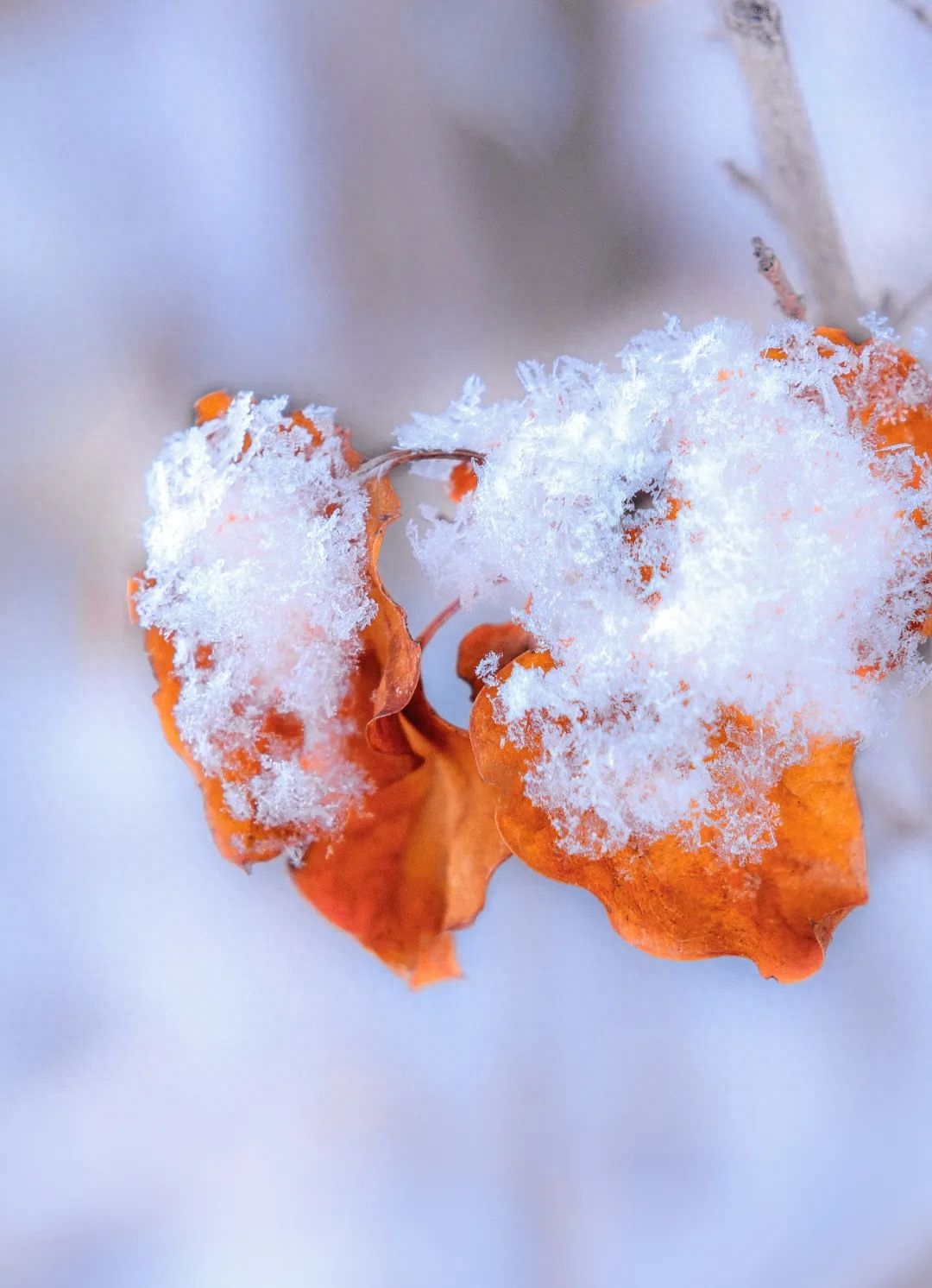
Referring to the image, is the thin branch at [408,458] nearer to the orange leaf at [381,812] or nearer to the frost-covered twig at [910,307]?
the orange leaf at [381,812]

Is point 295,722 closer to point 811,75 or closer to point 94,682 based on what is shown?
point 94,682

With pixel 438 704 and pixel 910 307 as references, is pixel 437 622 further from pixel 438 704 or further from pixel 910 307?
pixel 910 307

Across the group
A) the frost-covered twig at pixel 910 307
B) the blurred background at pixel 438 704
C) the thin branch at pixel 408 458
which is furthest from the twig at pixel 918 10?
the thin branch at pixel 408 458

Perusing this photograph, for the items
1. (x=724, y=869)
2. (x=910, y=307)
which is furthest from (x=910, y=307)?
(x=724, y=869)

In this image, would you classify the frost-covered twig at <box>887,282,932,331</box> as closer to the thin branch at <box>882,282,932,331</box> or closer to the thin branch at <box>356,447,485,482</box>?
the thin branch at <box>882,282,932,331</box>

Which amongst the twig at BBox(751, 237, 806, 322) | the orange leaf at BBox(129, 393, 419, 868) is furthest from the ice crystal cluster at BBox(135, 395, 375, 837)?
the twig at BBox(751, 237, 806, 322)

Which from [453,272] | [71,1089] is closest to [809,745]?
[453,272]

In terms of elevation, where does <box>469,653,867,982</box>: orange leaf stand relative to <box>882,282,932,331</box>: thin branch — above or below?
below
